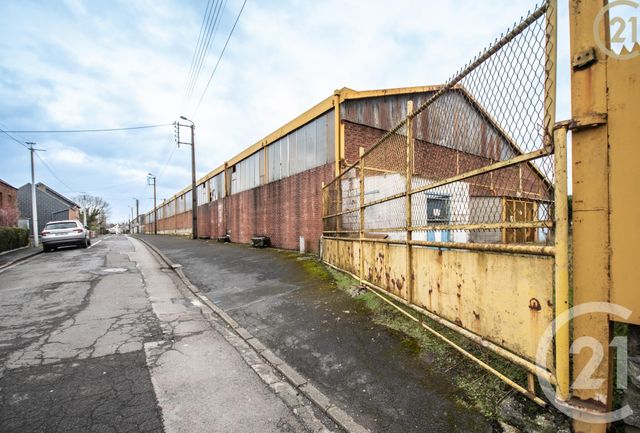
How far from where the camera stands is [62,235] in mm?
15305

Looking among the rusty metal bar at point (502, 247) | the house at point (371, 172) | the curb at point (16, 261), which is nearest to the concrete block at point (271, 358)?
the rusty metal bar at point (502, 247)

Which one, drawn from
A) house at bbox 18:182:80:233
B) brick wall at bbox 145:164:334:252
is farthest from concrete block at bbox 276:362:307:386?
house at bbox 18:182:80:233

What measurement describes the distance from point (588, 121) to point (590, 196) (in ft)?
1.55

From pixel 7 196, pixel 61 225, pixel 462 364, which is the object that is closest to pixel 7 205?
pixel 7 196

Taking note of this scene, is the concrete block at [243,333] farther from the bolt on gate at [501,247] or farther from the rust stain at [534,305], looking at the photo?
the rust stain at [534,305]

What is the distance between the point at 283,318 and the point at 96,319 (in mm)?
3149

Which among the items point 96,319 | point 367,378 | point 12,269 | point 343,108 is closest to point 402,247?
point 367,378

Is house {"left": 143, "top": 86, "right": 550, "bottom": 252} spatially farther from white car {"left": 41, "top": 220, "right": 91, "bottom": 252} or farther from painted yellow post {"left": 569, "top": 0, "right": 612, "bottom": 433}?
white car {"left": 41, "top": 220, "right": 91, "bottom": 252}

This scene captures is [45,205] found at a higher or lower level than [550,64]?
higher

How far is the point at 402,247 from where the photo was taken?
4.35 metres

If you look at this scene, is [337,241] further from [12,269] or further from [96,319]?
[12,269]

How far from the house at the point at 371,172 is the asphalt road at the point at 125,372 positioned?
9.51 ft

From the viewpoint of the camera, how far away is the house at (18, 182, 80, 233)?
4378cm

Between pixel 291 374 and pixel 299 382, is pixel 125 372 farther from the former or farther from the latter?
pixel 299 382
